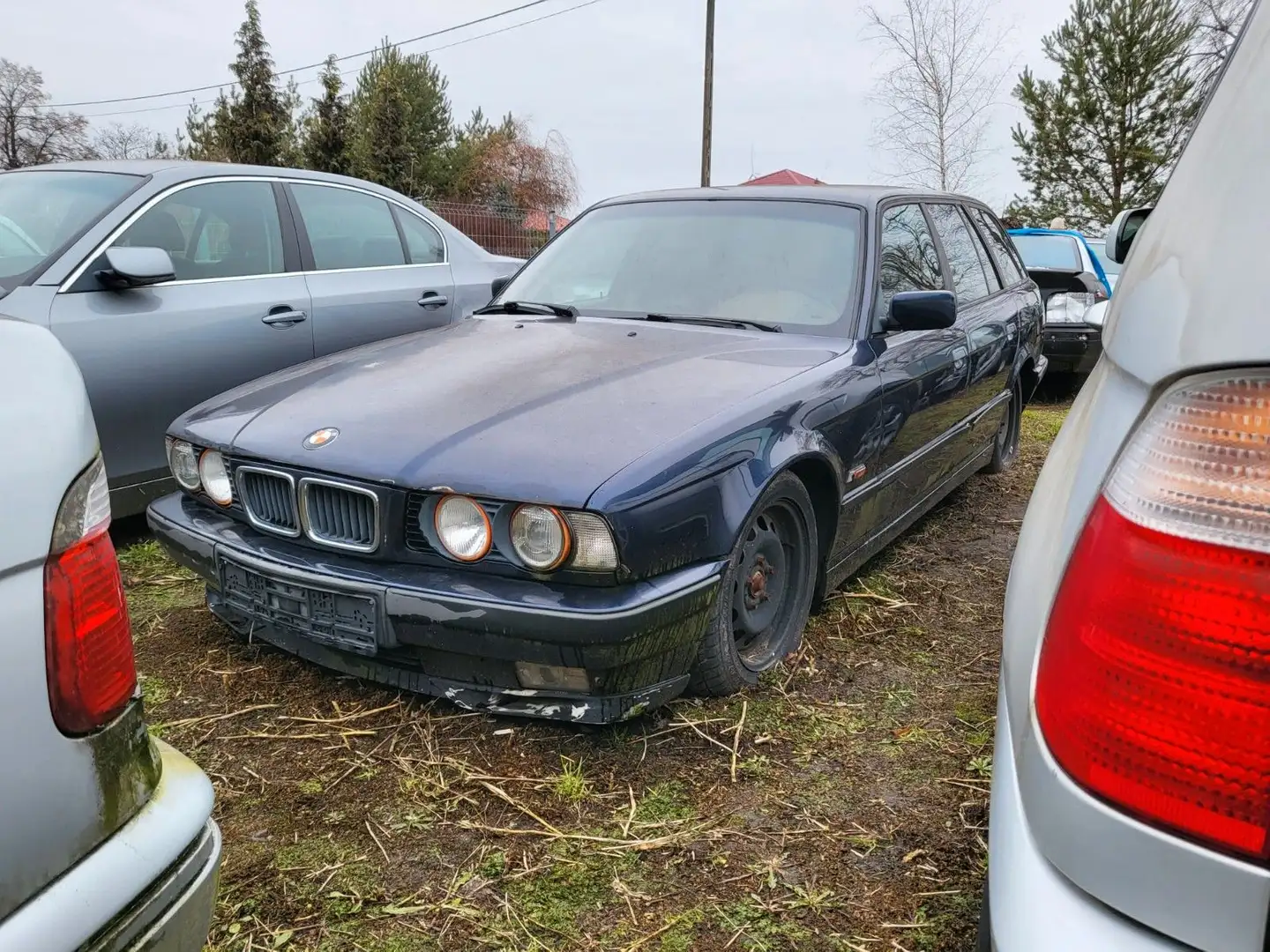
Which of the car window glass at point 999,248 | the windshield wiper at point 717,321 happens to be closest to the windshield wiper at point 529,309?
the windshield wiper at point 717,321

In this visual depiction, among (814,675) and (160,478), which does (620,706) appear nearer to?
(814,675)

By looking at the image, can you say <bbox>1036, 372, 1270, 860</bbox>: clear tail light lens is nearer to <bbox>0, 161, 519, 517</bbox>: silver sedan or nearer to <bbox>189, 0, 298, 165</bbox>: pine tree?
<bbox>0, 161, 519, 517</bbox>: silver sedan

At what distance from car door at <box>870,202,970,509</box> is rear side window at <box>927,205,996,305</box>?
0.18 metres

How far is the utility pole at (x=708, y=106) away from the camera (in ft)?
66.6

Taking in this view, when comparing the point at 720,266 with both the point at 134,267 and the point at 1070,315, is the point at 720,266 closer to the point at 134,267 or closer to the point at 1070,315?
the point at 134,267

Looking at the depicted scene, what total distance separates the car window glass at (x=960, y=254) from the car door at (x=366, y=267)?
8.64ft

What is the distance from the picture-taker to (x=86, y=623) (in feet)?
4.00

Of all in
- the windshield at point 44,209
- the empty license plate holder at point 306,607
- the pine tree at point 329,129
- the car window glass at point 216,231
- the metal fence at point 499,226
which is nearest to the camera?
the empty license plate holder at point 306,607

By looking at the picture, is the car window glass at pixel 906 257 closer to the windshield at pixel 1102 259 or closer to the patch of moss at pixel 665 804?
the patch of moss at pixel 665 804

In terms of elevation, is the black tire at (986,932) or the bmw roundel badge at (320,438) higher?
the bmw roundel badge at (320,438)

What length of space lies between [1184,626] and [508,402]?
203cm

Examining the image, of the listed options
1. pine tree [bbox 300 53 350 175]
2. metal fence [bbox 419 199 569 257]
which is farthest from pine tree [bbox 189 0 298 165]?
metal fence [bbox 419 199 569 257]

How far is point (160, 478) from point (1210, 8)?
2685 centimetres

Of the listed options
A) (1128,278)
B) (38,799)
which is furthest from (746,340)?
(38,799)
